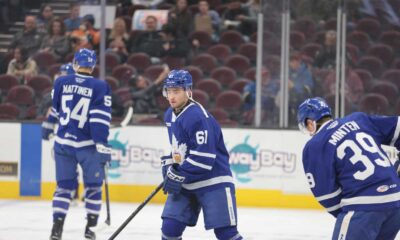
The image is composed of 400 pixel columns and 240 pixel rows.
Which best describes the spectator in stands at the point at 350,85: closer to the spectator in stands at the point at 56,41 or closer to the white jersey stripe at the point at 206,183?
the spectator in stands at the point at 56,41

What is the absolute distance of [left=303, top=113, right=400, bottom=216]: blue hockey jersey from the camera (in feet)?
13.8

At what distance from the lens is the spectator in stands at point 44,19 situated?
37.3 ft

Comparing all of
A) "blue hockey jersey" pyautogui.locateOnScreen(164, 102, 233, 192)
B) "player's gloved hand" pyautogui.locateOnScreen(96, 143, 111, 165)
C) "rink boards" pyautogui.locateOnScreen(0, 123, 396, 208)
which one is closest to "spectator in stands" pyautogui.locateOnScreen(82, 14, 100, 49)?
"rink boards" pyautogui.locateOnScreen(0, 123, 396, 208)

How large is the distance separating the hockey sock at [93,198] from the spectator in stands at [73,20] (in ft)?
15.8

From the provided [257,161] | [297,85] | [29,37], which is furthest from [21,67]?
[297,85]

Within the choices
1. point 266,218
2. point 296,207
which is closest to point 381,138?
point 266,218

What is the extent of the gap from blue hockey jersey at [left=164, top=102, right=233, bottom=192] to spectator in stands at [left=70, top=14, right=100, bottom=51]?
6.16m

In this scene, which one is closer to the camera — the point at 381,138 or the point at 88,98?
the point at 381,138

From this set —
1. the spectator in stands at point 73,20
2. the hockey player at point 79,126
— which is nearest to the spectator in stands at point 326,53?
the hockey player at point 79,126

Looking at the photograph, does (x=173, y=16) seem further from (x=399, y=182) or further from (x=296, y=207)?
(x=399, y=182)

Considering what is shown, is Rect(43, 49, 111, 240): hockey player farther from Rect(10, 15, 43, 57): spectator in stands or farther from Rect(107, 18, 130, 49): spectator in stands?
Rect(107, 18, 130, 49): spectator in stands

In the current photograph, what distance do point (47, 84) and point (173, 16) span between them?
72.1 inches

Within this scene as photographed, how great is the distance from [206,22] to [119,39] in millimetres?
1059

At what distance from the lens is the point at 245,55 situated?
11.0 metres
